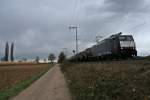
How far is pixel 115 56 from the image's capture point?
3559 centimetres

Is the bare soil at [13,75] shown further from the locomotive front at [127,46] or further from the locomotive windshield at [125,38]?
the locomotive windshield at [125,38]

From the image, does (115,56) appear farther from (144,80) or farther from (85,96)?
(144,80)

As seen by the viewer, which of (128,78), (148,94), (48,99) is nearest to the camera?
(148,94)

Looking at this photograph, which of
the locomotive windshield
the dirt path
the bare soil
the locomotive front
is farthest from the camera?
the locomotive windshield

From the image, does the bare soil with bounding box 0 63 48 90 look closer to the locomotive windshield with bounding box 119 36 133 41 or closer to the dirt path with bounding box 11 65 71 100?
the dirt path with bounding box 11 65 71 100

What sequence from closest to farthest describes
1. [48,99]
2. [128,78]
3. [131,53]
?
[128,78] < [48,99] < [131,53]

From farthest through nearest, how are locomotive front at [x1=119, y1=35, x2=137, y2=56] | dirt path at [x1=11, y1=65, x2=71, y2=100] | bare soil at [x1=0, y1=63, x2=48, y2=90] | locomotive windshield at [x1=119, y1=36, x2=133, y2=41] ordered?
1. locomotive windshield at [x1=119, y1=36, x2=133, y2=41]
2. locomotive front at [x1=119, y1=35, x2=137, y2=56]
3. bare soil at [x1=0, y1=63, x2=48, y2=90]
4. dirt path at [x1=11, y1=65, x2=71, y2=100]

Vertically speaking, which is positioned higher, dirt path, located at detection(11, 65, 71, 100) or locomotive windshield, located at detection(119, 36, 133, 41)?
locomotive windshield, located at detection(119, 36, 133, 41)

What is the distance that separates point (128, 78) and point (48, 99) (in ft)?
21.2

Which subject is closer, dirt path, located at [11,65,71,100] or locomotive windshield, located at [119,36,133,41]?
dirt path, located at [11,65,71,100]

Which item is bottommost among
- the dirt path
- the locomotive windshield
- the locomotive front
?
the dirt path

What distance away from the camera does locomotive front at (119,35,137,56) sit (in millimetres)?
34656

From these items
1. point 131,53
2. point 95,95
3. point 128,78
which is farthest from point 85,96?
point 131,53

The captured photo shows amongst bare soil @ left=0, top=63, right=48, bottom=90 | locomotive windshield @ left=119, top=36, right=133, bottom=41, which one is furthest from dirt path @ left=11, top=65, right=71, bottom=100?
locomotive windshield @ left=119, top=36, right=133, bottom=41
